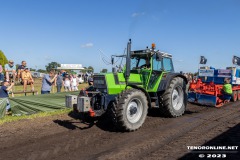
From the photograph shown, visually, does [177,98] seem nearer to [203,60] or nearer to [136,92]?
[136,92]

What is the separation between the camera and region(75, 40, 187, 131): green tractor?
6020 millimetres

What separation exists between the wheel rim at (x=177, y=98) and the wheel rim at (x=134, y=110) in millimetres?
2201

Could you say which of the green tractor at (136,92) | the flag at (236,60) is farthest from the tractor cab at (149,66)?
the flag at (236,60)

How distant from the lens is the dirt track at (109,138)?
4.70 meters

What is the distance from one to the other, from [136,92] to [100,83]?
3.40 ft

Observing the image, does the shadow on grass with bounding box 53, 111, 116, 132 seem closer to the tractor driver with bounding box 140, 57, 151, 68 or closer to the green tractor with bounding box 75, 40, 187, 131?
the green tractor with bounding box 75, 40, 187, 131

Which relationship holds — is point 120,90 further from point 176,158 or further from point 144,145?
point 176,158

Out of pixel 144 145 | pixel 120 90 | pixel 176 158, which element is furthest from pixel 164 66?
pixel 176 158

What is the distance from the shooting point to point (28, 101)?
27.6 ft

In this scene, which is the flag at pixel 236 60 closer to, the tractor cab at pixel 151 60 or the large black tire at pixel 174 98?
the large black tire at pixel 174 98

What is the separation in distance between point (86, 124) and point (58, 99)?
98.2 inches

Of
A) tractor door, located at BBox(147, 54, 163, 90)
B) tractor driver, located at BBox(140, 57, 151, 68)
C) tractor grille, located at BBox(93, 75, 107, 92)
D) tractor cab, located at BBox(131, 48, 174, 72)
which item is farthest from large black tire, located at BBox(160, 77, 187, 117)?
tractor grille, located at BBox(93, 75, 107, 92)

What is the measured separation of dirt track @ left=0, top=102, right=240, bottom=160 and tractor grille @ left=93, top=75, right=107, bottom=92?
1.11 m

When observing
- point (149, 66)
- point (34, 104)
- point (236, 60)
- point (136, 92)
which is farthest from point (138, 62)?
point (236, 60)
